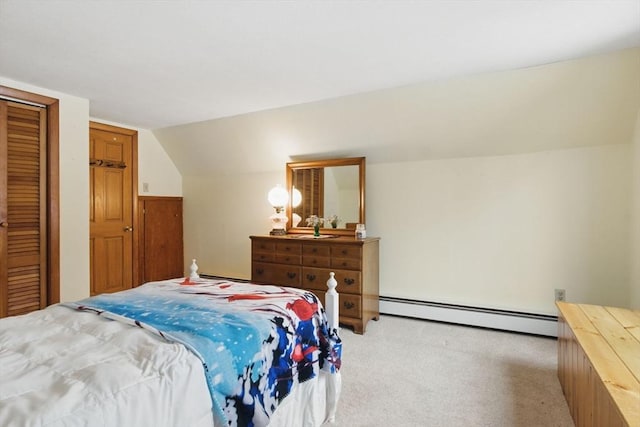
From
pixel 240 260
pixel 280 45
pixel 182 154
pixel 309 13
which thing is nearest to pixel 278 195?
pixel 240 260

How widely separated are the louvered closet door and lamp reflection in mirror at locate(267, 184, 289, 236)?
205cm

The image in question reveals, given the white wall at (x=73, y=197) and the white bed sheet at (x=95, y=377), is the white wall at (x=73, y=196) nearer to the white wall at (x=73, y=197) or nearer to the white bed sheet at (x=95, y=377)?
the white wall at (x=73, y=197)

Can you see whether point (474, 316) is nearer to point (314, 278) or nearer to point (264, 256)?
point (314, 278)

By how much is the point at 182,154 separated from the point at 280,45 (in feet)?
9.66

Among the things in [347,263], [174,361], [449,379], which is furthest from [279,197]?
[174,361]

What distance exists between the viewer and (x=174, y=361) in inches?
40.9

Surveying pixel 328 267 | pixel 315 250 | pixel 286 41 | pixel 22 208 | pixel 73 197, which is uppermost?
pixel 286 41

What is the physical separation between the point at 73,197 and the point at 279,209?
1956 millimetres

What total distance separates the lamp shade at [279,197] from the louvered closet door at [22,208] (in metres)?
2.06

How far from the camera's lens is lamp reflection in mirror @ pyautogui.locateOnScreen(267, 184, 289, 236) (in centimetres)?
380

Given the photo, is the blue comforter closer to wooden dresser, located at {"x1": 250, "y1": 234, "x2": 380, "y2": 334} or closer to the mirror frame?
wooden dresser, located at {"x1": 250, "y1": 234, "x2": 380, "y2": 334}

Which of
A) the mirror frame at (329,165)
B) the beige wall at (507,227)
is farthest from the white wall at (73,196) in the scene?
the beige wall at (507,227)

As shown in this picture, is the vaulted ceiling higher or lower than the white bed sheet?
higher

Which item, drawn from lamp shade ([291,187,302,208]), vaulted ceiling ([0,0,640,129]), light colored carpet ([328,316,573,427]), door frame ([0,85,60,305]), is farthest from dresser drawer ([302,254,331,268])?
door frame ([0,85,60,305])
